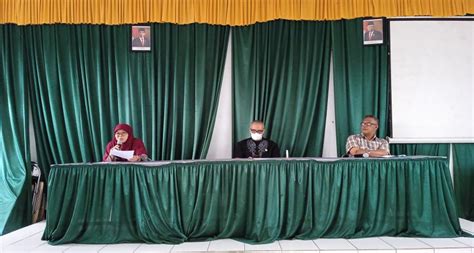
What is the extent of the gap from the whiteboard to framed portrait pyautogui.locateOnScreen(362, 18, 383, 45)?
119 millimetres

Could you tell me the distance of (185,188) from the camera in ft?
8.39

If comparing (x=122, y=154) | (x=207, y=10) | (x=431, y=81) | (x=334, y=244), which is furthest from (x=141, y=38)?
(x=431, y=81)

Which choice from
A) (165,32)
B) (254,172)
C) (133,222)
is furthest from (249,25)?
(133,222)

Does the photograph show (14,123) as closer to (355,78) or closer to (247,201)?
(247,201)

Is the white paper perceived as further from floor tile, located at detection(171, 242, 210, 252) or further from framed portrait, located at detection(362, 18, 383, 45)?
framed portrait, located at detection(362, 18, 383, 45)

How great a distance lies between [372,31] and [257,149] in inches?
68.1

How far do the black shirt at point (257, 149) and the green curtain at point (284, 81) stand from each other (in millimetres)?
160

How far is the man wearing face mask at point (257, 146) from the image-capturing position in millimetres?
3457

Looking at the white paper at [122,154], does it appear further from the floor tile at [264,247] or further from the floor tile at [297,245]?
the floor tile at [297,245]

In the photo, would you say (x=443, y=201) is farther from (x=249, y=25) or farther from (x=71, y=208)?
(x=71, y=208)

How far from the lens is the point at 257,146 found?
11.5 ft

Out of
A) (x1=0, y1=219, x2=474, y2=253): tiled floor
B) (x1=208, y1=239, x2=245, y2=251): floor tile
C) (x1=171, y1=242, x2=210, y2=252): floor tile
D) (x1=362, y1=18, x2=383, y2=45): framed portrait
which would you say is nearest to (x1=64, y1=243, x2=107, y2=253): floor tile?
(x1=0, y1=219, x2=474, y2=253): tiled floor

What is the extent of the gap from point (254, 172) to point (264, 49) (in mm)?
1608

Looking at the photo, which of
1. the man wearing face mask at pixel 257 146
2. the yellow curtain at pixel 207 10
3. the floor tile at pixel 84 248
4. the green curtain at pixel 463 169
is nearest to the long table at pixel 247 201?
the floor tile at pixel 84 248
